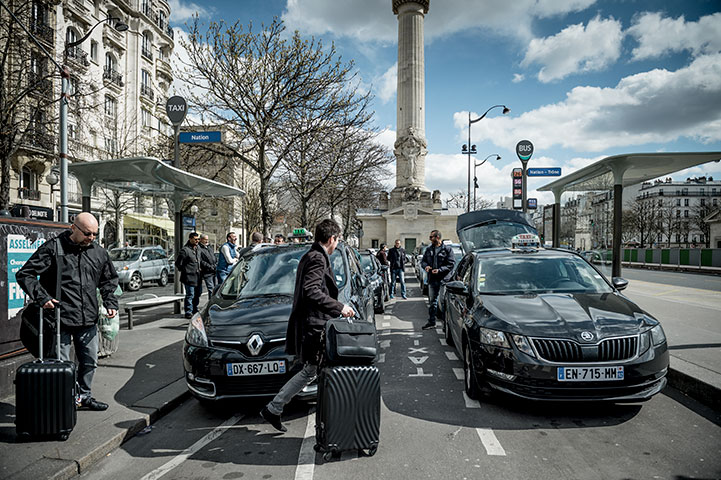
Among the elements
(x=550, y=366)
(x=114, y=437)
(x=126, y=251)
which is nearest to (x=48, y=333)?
(x=114, y=437)

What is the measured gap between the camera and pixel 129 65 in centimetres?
3653

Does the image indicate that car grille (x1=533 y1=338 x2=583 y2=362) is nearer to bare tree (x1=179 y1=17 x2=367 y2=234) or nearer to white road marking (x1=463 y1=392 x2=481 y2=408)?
white road marking (x1=463 y1=392 x2=481 y2=408)

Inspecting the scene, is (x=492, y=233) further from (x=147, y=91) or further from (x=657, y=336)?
(x=147, y=91)

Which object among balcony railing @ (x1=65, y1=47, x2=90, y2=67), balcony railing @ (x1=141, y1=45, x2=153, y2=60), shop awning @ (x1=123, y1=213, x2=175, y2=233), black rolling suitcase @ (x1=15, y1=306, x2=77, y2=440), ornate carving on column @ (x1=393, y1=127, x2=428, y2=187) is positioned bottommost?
black rolling suitcase @ (x1=15, y1=306, x2=77, y2=440)

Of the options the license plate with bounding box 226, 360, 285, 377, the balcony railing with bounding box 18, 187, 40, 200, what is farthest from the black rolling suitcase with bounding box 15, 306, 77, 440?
the balcony railing with bounding box 18, 187, 40, 200

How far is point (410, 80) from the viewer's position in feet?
156

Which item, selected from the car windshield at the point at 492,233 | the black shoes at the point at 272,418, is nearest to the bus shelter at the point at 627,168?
the car windshield at the point at 492,233

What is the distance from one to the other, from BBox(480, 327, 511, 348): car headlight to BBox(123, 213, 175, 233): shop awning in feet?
104

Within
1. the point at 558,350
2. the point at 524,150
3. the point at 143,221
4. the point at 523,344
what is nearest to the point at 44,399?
the point at 523,344

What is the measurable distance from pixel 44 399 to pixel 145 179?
6.11 meters

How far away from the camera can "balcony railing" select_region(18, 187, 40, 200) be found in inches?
995

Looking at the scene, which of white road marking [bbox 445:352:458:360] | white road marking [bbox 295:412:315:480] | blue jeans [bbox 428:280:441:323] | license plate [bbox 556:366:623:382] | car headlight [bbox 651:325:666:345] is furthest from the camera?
blue jeans [bbox 428:280:441:323]

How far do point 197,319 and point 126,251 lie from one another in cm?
1558

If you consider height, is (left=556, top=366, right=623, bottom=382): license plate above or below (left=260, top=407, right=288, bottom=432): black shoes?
above
